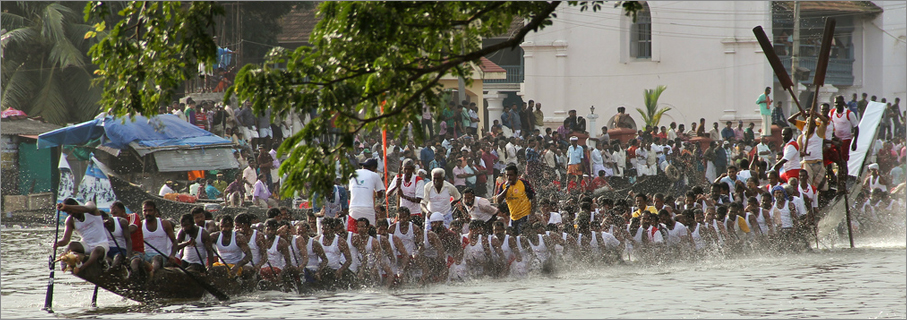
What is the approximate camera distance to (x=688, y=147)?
23703 millimetres

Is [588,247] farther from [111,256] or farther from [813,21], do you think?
[813,21]

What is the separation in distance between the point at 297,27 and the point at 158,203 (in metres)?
16.1

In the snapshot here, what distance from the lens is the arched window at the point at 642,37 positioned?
31453mm

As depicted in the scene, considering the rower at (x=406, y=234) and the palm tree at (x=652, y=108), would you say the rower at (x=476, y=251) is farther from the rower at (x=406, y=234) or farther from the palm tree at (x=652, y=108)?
the palm tree at (x=652, y=108)

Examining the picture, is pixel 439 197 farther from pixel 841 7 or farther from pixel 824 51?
pixel 841 7

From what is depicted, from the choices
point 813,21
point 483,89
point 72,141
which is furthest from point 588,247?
point 813,21

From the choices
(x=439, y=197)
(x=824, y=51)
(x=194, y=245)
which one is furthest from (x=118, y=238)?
(x=824, y=51)

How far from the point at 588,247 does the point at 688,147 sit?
10.7 m

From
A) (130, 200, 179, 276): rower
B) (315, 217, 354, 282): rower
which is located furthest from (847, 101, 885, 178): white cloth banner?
(130, 200, 179, 276): rower

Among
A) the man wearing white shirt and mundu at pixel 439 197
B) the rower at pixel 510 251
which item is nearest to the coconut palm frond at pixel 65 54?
the man wearing white shirt and mundu at pixel 439 197

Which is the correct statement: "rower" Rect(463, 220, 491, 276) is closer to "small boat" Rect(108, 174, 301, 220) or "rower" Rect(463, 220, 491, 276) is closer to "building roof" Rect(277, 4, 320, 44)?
"small boat" Rect(108, 174, 301, 220)

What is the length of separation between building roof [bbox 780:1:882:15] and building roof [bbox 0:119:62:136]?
22484 millimetres

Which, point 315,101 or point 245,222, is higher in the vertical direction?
point 315,101

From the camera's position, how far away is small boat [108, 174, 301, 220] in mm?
17942
